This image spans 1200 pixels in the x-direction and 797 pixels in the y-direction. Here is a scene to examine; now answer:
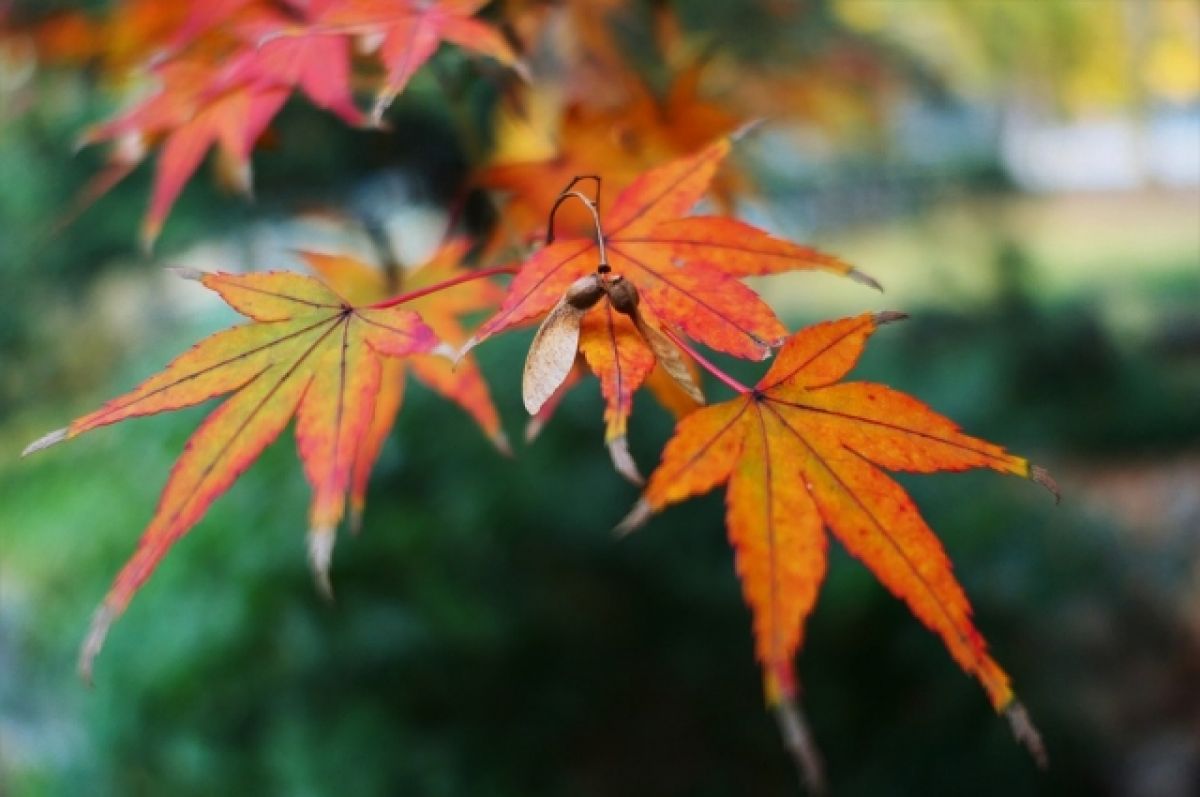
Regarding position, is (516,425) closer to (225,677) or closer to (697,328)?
(225,677)

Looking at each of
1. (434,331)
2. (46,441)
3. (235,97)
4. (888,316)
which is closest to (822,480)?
(888,316)

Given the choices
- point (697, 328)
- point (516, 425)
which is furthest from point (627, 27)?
point (697, 328)

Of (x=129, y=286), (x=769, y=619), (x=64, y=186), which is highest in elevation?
(x=769, y=619)

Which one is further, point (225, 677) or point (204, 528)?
point (204, 528)

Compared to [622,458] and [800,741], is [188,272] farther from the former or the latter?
[800,741]

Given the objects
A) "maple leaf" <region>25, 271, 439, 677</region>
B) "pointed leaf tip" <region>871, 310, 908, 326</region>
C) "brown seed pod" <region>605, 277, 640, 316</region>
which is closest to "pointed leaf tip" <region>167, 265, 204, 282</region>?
"maple leaf" <region>25, 271, 439, 677</region>

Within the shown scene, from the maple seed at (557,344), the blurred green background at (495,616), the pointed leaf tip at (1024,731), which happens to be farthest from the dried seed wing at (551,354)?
the blurred green background at (495,616)

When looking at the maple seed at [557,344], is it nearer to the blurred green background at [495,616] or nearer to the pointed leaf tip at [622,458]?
the pointed leaf tip at [622,458]

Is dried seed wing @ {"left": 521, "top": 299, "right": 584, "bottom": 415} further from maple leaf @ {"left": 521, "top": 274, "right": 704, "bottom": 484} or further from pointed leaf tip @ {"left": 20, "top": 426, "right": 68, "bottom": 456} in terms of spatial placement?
pointed leaf tip @ {"left": 20, "top": 426, "right": 68, "bottom": 456}
